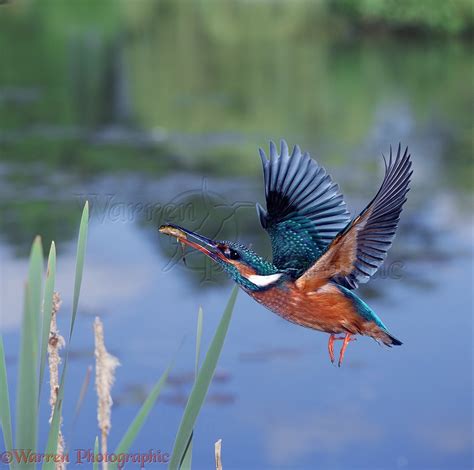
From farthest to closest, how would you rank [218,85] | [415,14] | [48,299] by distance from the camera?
1. [415,14]
2. [218,85]
3. [48,299]

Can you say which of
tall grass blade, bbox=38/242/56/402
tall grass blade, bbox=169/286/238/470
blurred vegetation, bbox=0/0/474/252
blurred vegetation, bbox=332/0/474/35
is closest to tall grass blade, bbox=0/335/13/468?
tall grass blade, bbox=38/242/56/402

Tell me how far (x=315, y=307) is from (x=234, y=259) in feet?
0.22

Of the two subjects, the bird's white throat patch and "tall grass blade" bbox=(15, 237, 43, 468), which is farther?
"tall grass blade" bbox=(15, 237, 43, 468)

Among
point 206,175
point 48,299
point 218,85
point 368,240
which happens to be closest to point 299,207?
point 368,240

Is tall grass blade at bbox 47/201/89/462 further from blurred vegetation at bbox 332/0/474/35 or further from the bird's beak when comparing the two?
blurred vegetation at bbox 332/0/474/35

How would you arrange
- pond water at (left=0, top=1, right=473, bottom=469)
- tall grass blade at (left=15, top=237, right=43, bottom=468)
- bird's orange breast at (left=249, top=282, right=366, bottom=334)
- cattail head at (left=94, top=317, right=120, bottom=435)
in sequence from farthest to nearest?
1. pond water at (left=0, top=1, right=473, bottom=469)
2. cattail head at (left=94, top=317, right=120, bottom=435)
3. tall grass blade at (left=15, top=237, right=43, bottom=468)
4. bird's orange breast at (left=249, top=282, right=366, bottom=334)

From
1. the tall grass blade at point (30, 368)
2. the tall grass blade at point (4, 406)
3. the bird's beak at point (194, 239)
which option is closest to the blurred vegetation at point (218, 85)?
the tall grass blade at point (4, 406)

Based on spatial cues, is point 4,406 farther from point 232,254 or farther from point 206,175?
point 206,175

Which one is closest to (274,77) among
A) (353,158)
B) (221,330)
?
(353,158)

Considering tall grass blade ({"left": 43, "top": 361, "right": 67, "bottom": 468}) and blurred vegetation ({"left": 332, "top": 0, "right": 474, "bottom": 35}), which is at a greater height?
blurred vegetation ({"left": 332, "top": 0, "right": 474, "bottom": 35})

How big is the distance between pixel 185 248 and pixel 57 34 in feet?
51.9

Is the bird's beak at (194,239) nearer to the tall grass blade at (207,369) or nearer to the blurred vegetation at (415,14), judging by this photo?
the tall grass blade at (207,369)

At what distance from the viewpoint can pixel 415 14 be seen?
17.0 m

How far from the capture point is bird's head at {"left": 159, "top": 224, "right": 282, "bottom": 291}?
0.63 m
